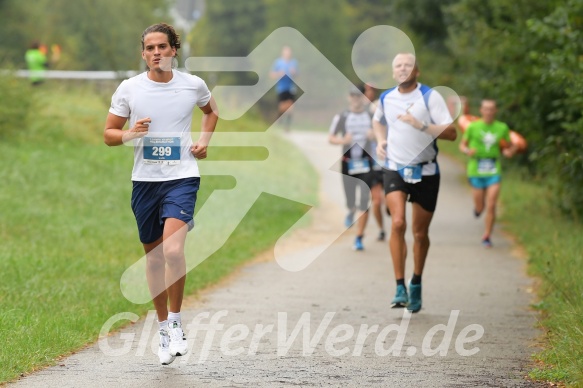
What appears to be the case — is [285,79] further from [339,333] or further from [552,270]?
[339,333]

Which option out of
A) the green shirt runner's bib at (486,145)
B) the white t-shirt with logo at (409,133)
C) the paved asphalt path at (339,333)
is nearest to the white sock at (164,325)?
the paved asphalt path at (339,333)

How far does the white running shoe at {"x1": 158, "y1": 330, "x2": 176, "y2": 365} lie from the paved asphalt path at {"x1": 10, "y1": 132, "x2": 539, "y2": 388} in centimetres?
5

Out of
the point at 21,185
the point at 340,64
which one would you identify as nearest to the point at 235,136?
the point at 21,185

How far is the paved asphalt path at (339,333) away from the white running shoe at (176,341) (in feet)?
0.36

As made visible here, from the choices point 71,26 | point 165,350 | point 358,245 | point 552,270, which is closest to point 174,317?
point 165,350

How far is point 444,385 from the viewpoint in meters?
6.74

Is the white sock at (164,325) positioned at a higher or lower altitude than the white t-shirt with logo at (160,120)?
lower

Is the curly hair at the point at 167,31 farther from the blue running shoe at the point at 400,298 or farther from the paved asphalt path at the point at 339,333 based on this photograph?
the blue running shoe at the point at 400,298

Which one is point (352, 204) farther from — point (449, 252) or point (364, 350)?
point (364, 350)

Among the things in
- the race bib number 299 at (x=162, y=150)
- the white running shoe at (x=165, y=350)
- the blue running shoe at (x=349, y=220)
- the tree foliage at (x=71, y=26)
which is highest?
the race bib number 299 at (x=162, y=150)

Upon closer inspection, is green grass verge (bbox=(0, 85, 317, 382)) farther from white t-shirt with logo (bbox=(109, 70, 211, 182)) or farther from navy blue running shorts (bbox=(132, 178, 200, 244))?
white t-shirt with logo (bbox=(109, 70, 211, 182))

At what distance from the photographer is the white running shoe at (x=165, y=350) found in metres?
7.22

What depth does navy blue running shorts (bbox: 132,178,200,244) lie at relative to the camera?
24.1ft

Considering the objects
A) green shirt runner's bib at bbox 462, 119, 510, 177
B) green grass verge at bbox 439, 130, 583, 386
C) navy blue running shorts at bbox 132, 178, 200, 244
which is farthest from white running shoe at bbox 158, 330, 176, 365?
green shirt runner's bib at bbox 462, 119, 510, 177
